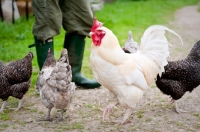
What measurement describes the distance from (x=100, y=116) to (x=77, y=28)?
1406mm

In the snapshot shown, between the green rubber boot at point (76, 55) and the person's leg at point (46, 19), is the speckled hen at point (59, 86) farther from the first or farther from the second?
the green rubber boot at point (76, 55)

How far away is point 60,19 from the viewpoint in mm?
4980

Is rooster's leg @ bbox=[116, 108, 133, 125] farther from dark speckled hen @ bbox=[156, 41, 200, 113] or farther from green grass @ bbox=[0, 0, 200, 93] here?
green grass @ bbox=[0, 0, 200, 93]

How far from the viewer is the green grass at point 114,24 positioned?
24.5ft

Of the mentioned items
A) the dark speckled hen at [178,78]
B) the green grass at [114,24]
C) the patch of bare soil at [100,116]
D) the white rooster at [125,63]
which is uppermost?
the white rooster at [125,63]

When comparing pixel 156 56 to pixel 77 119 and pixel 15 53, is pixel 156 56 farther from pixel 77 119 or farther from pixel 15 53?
pixel 15 53

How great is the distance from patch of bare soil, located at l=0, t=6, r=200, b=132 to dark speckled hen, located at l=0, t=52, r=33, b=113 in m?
0.25

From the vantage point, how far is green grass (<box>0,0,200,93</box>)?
24.5 ft

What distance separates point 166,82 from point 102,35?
121 centimetres

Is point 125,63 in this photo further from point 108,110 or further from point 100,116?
point 100,116

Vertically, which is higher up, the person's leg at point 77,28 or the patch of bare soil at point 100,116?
the person's leg at point 77,28

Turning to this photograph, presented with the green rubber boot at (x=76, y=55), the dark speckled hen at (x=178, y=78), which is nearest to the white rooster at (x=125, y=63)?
the dark speckled hen at (x=178, y=78)

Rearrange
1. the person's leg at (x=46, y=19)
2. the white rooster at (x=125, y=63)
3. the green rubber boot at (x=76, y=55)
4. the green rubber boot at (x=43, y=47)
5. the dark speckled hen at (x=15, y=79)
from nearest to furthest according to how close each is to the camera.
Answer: the white rooster at (x=125, y=63)
the dark speckled hen at (x=15, y=79)
the person's leg at (x=46, y=19)
the green rubber boot at (x=43, y=47)
the green rubber boot at (x=76, y=55)

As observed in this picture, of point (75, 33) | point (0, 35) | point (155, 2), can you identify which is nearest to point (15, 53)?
point (0, 35)
